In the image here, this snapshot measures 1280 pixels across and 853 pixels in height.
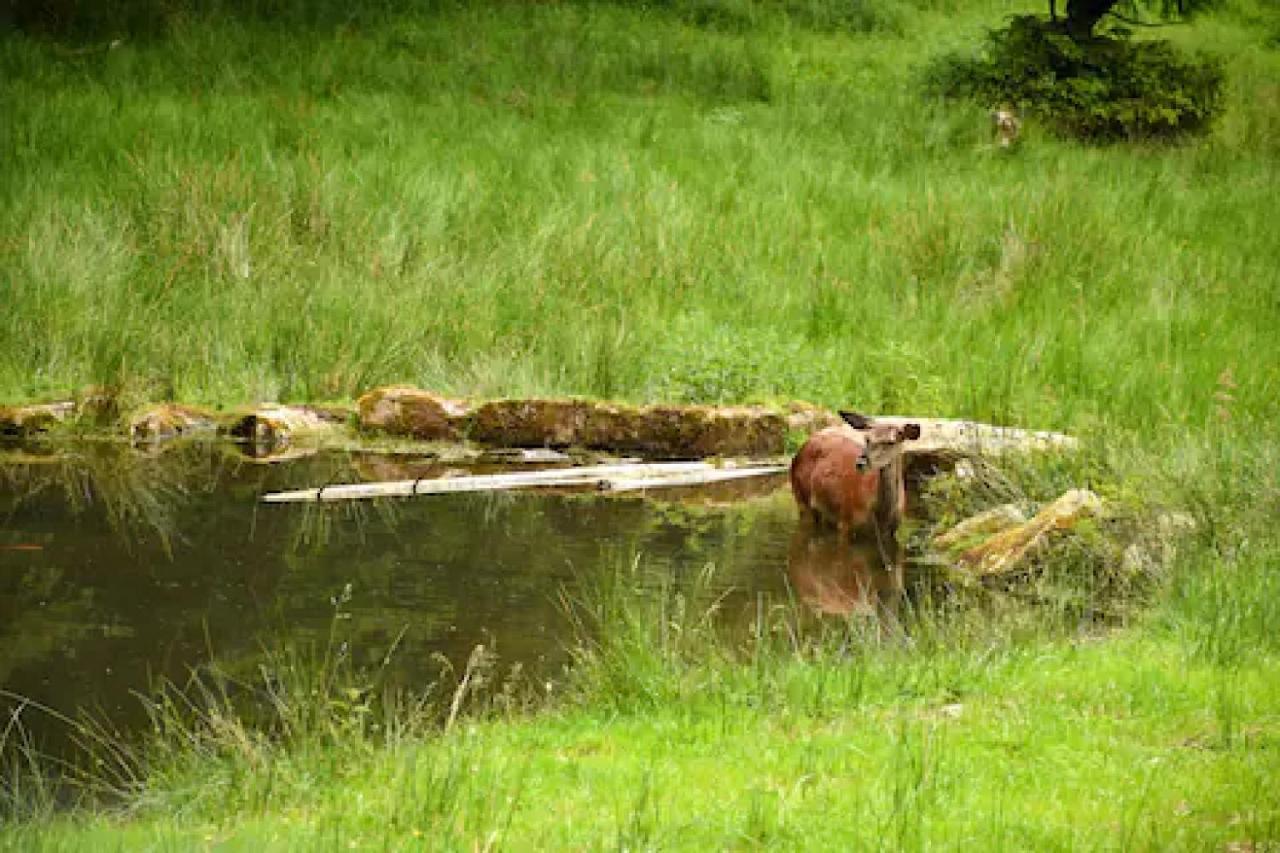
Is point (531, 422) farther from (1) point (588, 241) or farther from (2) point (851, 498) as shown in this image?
(1) point (588, 241)

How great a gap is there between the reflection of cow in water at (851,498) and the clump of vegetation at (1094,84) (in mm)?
12976

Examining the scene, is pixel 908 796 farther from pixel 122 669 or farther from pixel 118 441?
pixel 118 441

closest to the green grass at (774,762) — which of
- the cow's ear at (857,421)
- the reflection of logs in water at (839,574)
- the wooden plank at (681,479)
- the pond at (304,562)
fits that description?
the pond at (304,562)

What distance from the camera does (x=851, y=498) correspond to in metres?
9.70

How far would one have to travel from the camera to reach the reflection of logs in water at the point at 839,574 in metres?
8.28

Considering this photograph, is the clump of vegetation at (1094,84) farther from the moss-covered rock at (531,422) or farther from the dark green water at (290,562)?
the dark green water at (290,562)

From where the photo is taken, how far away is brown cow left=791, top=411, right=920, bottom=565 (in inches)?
379

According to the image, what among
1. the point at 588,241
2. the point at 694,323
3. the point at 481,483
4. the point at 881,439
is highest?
the point at 881,439

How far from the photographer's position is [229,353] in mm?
12406

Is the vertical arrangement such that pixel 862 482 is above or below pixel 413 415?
above

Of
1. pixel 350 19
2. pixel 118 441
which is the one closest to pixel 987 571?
pixel 118 441

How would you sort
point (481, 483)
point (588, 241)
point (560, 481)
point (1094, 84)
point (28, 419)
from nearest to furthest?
1. point (481, 483)
2. point (560, 481)
3. point (28, 419)
4. point (588, 241)
5. point (1094, 84)

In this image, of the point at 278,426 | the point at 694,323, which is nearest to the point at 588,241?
the point at 694,323

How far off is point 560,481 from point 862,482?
1.87 metres
